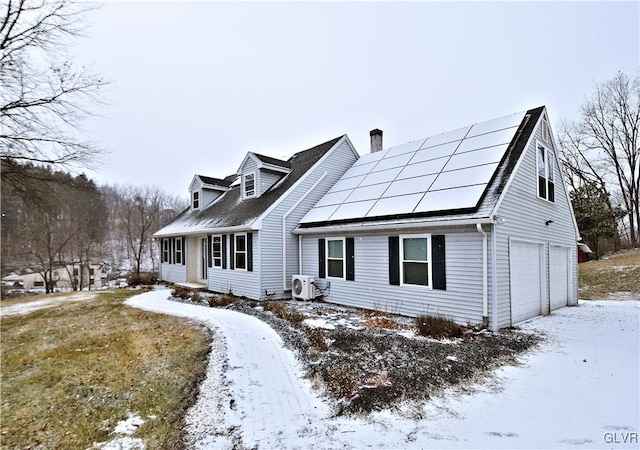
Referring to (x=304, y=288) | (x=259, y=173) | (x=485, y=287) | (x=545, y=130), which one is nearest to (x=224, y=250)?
(x=259, y=173)

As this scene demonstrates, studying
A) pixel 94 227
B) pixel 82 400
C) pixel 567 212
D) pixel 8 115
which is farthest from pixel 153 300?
pixel 94 227

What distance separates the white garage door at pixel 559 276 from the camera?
1021cm

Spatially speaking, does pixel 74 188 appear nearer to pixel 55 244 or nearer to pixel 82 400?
pixel 82 400

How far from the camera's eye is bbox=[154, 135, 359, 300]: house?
11828 millimetres

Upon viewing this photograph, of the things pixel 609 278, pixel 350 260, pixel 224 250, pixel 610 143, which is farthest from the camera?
pixel 610 143

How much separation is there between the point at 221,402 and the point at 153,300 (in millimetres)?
9716

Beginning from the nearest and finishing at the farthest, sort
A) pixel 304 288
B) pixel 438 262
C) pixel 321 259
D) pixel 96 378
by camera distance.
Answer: pixel 96 378 < pixel 438 262 < pixel 304 288 < pixel 321 259

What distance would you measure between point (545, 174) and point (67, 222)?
30.9 m

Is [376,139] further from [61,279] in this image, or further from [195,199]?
[61,279]

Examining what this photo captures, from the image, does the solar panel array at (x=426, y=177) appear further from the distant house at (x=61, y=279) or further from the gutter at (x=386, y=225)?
the distant house at (x=61, y=279)

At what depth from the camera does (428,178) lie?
9.97m

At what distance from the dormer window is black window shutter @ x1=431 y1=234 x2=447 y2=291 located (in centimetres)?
908

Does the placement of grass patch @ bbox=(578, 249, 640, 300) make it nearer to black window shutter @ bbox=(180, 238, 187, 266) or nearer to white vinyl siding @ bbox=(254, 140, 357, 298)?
white vinyl siding @ bbox=(254, 140, 357, 298)

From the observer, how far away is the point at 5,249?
1816cm
